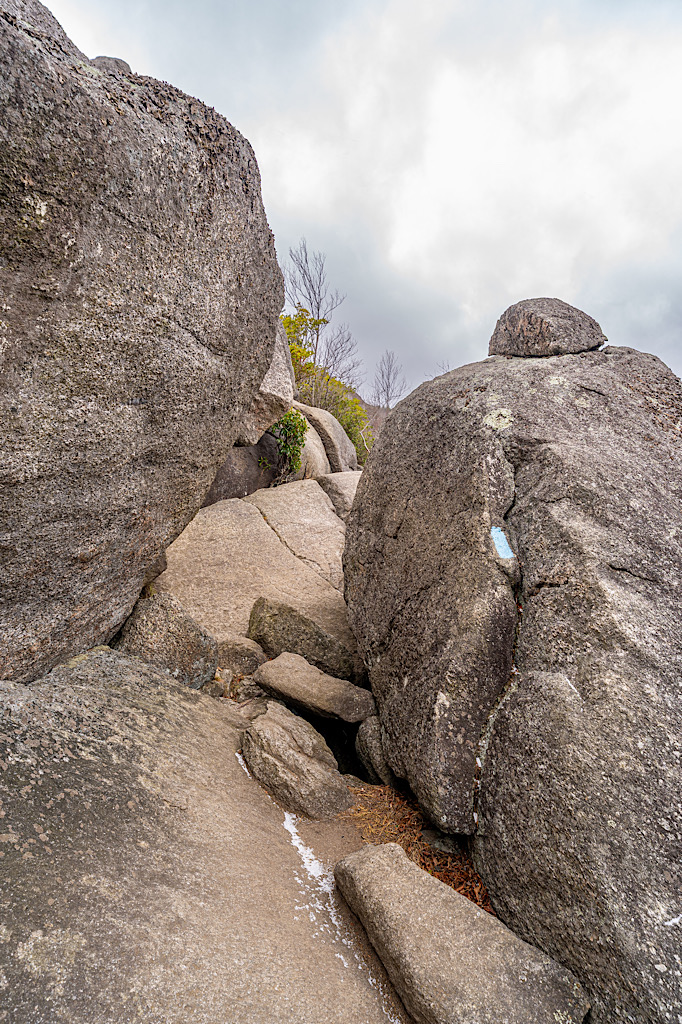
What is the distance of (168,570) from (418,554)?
3.01 meters

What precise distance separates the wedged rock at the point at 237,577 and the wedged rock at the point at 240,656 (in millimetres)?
143

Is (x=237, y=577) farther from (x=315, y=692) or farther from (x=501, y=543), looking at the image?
(x=501, y=543)

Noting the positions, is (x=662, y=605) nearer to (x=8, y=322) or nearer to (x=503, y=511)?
(x=503, y=511)

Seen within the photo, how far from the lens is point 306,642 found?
4562mm

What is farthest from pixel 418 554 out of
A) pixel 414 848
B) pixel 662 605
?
pixel 414 848

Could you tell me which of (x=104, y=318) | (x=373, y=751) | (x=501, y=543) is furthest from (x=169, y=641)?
(x=501, y=543)

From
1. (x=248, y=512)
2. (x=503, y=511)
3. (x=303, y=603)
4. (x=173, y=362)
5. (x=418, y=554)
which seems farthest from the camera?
(x=248, y=512)

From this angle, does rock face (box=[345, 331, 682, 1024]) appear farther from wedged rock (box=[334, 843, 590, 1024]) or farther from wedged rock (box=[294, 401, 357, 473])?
wedged rock (box=[294, 401, 357, 473])

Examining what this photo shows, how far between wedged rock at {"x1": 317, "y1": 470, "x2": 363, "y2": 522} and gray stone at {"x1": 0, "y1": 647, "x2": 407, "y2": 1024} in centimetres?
554

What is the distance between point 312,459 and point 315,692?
19.2 feet

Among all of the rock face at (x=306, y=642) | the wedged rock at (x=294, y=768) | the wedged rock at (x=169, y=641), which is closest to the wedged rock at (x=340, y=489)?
the rock face at (x=306, y=642)

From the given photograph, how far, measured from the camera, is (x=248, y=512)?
7.02 meters

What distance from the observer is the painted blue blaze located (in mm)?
3326

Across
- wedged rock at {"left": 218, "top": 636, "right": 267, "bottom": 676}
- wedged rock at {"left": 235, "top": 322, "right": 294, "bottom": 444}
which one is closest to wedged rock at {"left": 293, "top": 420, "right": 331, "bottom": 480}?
wedged rock at {"left": 235, "top": 322, "right": 294, "bottom": 444}
